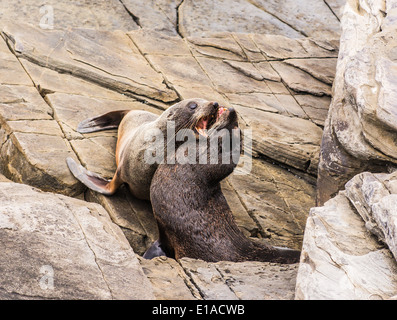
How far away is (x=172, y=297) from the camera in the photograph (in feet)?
13.4

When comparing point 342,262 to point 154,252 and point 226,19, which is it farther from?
point 226,19

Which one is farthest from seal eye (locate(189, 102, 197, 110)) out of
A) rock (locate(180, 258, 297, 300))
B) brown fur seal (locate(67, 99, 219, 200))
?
rock (locate(180, 258, 297, 300))

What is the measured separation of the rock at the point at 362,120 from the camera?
206 inches

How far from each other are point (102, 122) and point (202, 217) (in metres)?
2.11

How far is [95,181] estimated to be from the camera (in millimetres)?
6223

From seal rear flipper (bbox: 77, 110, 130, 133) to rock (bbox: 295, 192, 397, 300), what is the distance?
3281 millimetres

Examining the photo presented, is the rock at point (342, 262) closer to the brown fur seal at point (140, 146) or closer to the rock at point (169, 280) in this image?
the rock at point (169, 280)

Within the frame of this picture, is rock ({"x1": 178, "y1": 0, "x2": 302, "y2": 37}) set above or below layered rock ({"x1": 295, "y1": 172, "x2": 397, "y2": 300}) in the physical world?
below

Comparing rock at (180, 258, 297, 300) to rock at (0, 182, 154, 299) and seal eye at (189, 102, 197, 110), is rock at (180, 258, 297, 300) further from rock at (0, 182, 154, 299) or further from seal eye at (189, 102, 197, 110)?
seal eye at (189, 102, 197, 110)

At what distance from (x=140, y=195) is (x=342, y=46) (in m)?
3.01

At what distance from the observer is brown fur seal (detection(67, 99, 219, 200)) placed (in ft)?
19.0

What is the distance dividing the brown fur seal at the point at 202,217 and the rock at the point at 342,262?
3.59ft

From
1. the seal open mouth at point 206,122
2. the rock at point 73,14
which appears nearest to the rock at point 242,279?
the seal open mouth at point 206,122

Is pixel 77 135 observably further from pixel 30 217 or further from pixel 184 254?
pixel 30 217
